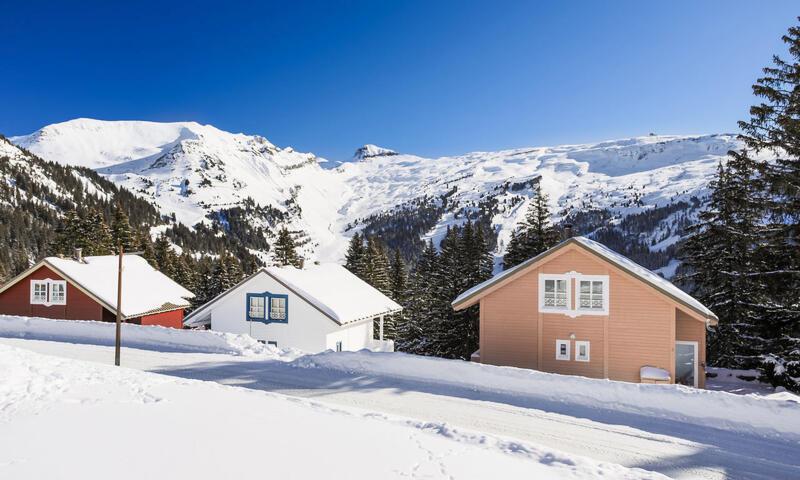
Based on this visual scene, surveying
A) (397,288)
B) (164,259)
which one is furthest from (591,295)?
(164,259)

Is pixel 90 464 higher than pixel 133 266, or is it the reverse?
pixel 133 266

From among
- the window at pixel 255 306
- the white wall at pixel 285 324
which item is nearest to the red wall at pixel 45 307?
the white wall at pixel 285 324

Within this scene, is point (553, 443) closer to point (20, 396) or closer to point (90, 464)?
point (90, 464)

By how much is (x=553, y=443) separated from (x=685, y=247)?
21008mm

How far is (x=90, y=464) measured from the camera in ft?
23.7

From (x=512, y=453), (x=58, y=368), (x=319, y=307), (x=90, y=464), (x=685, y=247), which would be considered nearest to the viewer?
(x=90, y=464)

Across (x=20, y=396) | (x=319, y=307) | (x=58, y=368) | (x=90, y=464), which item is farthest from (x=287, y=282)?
Answer: (x=90, y=464)

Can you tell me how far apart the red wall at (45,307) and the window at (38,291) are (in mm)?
268

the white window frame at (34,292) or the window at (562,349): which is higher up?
the white window frame at (34,292)

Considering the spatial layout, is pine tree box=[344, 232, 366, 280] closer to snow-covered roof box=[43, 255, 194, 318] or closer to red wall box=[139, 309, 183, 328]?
snow-covered roof box=[43, 255, 194, 318]

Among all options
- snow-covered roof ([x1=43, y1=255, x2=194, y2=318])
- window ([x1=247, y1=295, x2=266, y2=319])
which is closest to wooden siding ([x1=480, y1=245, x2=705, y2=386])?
window ([x1=247, y1=295, x2=266, y2=319])

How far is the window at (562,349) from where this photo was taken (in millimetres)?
19438

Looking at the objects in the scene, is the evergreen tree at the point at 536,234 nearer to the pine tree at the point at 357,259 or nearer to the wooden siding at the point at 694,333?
the wooden siding at the point at 694,333

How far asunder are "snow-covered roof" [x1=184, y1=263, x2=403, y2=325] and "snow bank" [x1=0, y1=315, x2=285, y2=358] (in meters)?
8.29
